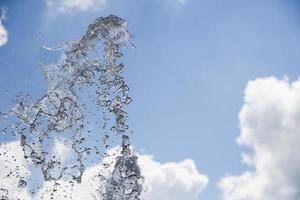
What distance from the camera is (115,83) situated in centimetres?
4238

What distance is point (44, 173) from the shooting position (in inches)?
1753

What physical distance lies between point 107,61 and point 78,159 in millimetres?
8327

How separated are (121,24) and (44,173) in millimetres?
13678

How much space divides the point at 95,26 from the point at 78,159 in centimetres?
1088

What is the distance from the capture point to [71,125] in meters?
43.9

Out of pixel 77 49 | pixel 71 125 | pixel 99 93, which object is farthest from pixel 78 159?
pixel 77 49

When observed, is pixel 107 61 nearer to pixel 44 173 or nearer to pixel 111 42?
pixel 111 42

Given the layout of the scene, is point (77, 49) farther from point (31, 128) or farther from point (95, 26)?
point (31, 128)

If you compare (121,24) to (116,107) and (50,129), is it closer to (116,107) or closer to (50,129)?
(116,107)

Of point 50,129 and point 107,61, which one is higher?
point 107,61

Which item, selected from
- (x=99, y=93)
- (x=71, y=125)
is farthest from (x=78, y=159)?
(x=99, y=93)

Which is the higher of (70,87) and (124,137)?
(70,87)

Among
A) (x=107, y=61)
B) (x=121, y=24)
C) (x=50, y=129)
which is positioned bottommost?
(x=50, y=129)

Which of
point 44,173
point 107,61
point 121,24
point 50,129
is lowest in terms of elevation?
point 44,173
